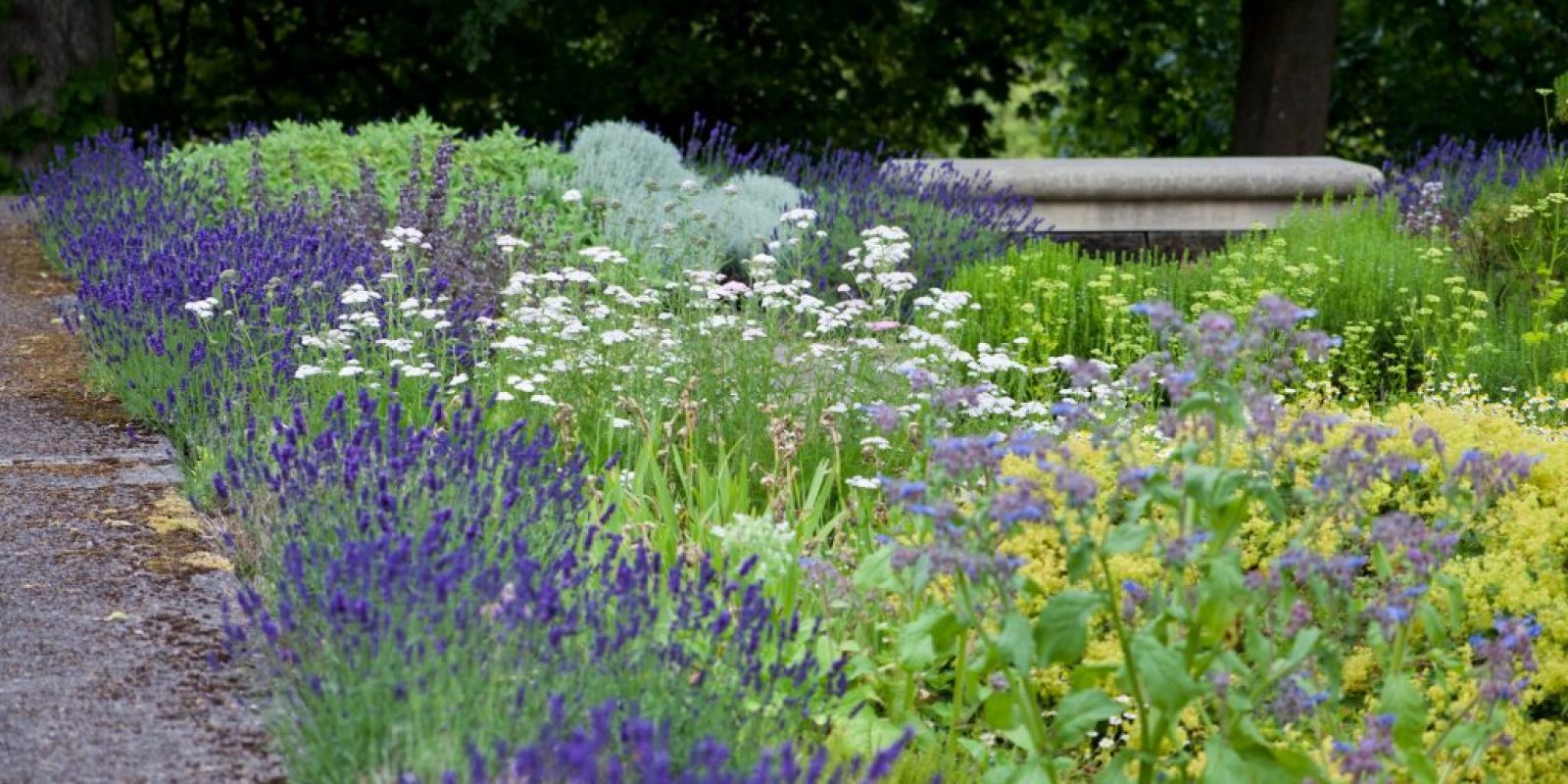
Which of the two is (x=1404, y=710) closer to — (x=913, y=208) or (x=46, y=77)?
(x=913, y=208)

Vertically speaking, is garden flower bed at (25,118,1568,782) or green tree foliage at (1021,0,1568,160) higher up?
green tree foliage at (1021,0,1568,160)

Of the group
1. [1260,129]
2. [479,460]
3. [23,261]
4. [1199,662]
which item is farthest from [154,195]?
[1260,129]

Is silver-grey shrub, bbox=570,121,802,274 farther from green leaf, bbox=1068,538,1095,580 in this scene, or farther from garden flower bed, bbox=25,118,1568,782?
green leaf, bbox=1068,538,1095,580

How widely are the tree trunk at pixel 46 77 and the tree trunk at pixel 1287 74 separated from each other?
24.9 feet

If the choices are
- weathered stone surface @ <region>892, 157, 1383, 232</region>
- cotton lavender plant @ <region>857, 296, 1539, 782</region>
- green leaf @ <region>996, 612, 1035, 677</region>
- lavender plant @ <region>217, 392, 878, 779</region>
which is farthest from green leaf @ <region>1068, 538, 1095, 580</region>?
weathered stone surface @ <region>892, 157, 1383, 232</region>

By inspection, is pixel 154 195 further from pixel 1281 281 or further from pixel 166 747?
pixel 166 747

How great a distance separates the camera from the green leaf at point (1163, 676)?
307 centimetres

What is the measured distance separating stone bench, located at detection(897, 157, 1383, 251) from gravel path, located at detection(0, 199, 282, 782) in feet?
18.2

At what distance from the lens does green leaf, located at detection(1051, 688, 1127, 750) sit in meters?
3.23

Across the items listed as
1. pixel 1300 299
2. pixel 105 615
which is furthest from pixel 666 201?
pixel 105 615

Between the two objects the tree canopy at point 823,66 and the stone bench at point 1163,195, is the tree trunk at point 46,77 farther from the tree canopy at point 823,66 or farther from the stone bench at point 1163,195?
the stone bench at point 1163,195

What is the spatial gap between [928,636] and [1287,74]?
33.1 ft

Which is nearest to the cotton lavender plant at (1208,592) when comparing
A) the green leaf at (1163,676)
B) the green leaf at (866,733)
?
the green leaf at (1163,676)

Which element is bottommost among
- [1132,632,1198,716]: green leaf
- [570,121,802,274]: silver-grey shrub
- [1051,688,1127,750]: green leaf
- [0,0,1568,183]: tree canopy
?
[1051,688,1127,750]: green leaf
